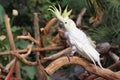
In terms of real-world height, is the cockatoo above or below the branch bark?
above

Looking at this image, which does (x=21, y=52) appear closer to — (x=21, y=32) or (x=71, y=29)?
(x=71, y=29)

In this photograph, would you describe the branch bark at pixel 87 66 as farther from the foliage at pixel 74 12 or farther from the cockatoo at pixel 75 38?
the foliage at pixel 74 12

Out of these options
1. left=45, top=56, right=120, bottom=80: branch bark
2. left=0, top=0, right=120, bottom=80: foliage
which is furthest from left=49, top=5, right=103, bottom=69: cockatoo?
left=0, top=0, right=120, bottom=80: foliage

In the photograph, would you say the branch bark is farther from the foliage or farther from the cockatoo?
the foliage

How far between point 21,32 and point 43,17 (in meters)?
0.15

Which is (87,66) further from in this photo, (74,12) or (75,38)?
(74,12)

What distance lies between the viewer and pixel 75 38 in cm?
130

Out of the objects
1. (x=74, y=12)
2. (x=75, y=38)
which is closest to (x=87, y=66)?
(x=75, y=38)

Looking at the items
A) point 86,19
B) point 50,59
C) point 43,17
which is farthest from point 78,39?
point 43,17

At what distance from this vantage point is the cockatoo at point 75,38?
1.29m

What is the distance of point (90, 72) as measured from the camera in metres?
1.36

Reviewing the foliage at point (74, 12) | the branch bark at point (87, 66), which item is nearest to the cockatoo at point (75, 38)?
the branch bark at point (87, 66)

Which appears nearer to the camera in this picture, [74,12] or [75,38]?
[75,38]

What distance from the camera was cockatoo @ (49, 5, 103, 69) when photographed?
1290 millimetres
